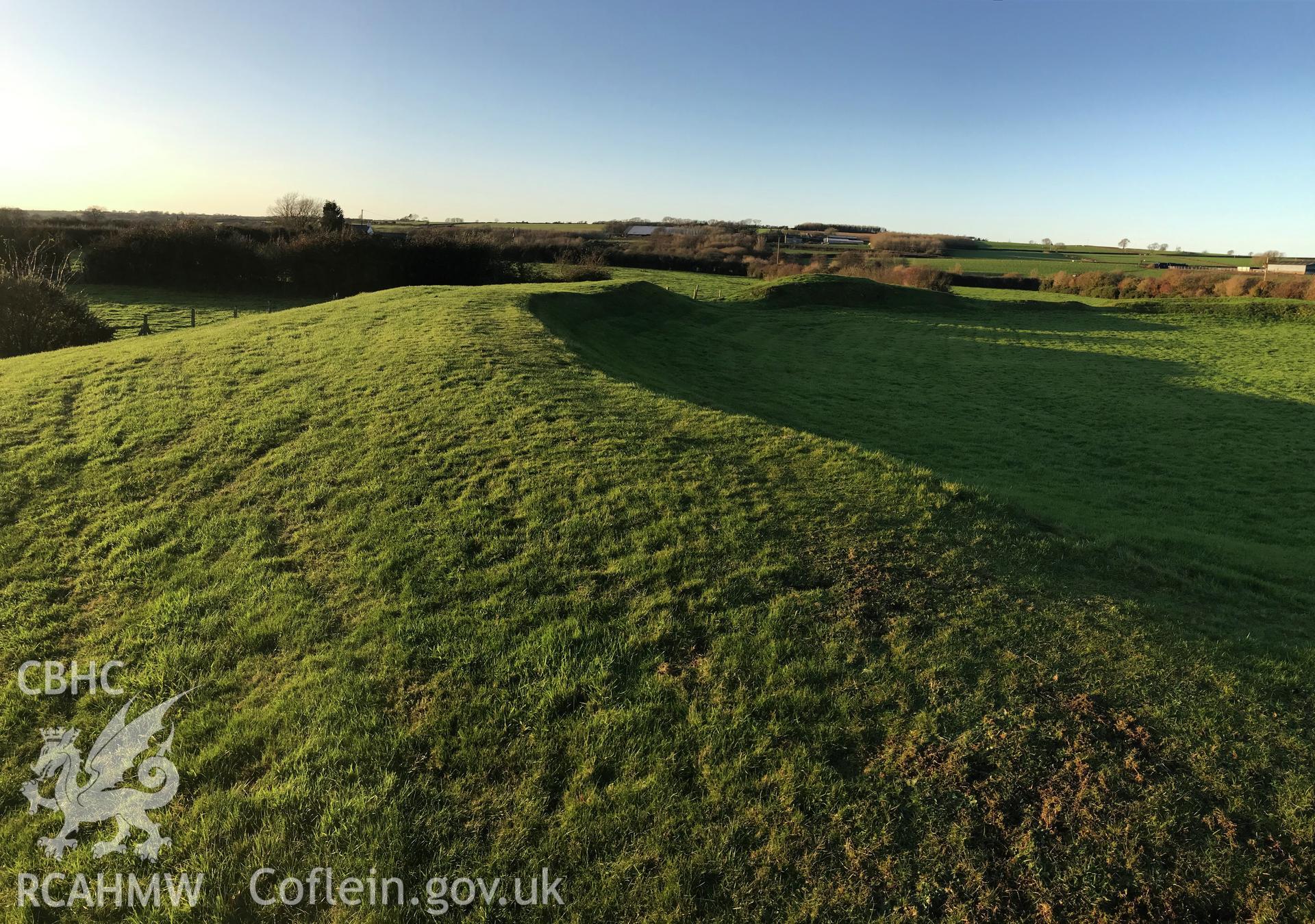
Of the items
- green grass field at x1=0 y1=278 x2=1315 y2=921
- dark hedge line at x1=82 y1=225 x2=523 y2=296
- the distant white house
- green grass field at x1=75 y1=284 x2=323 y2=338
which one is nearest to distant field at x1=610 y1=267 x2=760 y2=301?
dark hedge line at x1=82 y1=225 x2=523 y2=296

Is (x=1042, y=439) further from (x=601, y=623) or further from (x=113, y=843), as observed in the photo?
(x=113, y=843)

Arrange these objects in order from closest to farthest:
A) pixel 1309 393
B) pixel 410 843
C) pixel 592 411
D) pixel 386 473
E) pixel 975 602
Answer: pixel 410 843, pixel 975 602, pixel 386 473, pixel 592 411, pixel 1309 393

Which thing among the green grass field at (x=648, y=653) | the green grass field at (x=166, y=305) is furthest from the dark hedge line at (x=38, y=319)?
the green grass field at (x=648, y=653)

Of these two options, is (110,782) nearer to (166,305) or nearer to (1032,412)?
(1032,412)

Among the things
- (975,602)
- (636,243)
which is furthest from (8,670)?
(636,243)

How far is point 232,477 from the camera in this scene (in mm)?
9984

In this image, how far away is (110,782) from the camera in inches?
193

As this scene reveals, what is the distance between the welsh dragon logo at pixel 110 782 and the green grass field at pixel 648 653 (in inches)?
5.2

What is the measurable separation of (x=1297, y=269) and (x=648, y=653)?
99.9 meters

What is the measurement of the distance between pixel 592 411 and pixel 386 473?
13.8 ft

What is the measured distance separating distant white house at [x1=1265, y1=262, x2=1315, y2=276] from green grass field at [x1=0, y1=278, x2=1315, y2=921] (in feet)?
257

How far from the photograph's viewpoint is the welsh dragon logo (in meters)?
4.47

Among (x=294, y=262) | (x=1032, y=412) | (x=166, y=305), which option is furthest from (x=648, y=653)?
(x=294, y=262)

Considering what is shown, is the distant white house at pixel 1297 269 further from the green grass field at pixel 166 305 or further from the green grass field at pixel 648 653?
the green grass field at pixel 166 305
